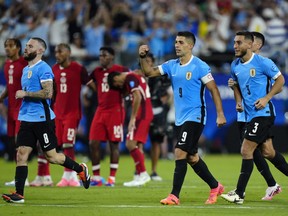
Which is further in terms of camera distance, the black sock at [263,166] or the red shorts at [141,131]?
the red shorts at [141,131]

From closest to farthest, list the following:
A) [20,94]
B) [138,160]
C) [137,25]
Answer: [20,94] → [138,160] → [137,25]

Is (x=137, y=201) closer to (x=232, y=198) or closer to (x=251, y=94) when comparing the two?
(x=232, y=198)

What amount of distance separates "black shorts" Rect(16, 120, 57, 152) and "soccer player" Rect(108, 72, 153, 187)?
10.5 ft

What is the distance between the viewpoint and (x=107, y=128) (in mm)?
16312

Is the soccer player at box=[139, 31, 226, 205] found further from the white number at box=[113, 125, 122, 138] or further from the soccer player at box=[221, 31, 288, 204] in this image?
the white number at box=[113, 125, 122, 138]

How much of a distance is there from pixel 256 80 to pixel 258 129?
28.9 inches

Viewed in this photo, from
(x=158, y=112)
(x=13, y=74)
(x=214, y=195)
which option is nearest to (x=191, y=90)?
(x=214, y=195)

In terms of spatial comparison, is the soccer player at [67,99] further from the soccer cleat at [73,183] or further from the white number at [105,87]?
the white number at [105,87]

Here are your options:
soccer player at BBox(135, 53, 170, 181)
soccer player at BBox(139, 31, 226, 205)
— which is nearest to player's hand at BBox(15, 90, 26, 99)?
soccer player at BBox(139, 31, 226, 205)

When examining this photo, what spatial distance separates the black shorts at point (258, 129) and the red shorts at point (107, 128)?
433 centimetres

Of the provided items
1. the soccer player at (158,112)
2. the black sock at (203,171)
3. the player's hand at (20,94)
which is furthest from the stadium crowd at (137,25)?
the black sock at (203,171)

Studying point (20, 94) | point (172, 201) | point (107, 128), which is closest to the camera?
point (172, 201)

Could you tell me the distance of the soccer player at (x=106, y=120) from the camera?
1627 cm

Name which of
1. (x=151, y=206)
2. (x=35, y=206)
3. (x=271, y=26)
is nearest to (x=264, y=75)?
(x=151, y=206)
